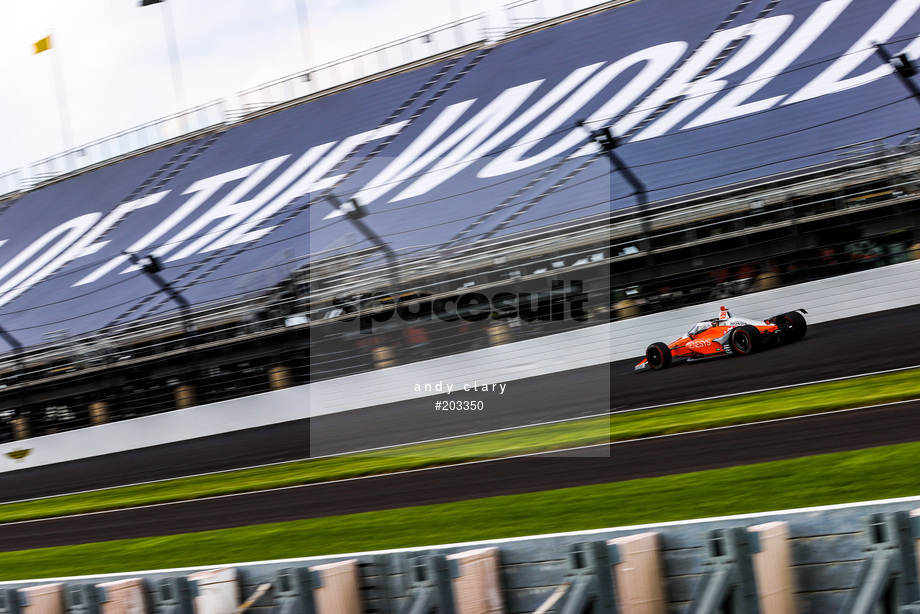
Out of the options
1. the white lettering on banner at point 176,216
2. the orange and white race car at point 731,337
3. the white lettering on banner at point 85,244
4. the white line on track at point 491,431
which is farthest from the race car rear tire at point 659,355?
the white lettering on banner at point 85,244

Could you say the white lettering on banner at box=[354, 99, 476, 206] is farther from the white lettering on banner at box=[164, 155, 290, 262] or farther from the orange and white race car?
the orange and white race car

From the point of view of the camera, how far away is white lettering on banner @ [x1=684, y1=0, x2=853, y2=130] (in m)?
15.1

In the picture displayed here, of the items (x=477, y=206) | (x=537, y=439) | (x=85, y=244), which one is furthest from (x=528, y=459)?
(x=85, y=244)

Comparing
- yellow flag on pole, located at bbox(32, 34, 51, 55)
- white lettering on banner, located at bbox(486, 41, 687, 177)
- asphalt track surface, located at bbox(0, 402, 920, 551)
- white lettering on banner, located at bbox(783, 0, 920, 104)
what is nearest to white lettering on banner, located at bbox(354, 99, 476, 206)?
white lettering on banner, located at bbox(486, 41, 687, 177)

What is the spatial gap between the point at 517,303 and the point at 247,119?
10.6 meters

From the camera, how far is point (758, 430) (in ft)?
22.0

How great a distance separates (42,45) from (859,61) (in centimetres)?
2069

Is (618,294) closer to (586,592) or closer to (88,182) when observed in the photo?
(586,592)

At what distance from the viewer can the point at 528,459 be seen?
7.46 meters

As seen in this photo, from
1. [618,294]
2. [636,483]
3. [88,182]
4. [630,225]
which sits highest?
[88,182]

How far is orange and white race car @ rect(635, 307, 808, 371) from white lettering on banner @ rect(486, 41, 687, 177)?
5.82 m

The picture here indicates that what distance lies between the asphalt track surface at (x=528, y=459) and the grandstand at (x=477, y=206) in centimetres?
167

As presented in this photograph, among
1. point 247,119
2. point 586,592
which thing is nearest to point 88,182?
point 247,119

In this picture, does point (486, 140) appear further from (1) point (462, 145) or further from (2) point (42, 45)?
(2) point (42, 45)
